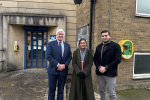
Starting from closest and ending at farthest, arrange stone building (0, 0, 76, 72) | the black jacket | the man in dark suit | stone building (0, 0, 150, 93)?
the black jacket, the man in dark suit, stone building (0, 0, 150, 93), stone building (0, 0, 76, 72)

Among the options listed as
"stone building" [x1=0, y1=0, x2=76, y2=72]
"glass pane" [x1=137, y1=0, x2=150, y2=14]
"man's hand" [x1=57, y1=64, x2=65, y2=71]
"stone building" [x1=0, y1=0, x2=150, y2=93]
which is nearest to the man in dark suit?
"man's hand" [x1=57, y1=64, x2=65, y2=71]

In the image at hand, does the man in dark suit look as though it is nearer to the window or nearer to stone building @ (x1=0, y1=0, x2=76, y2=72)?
the window

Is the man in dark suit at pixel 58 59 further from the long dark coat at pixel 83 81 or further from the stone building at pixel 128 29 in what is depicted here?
the stone building at pixel 128 29

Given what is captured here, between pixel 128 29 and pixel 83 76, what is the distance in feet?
8.88

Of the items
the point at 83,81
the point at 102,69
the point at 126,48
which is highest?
the point at 126,48

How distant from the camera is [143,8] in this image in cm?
443

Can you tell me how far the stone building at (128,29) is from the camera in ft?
13.1

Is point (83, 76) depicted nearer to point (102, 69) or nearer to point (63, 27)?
point (102, 69)

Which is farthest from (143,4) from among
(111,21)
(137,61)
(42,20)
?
(42,20)

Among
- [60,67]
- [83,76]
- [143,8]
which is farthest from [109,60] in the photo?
[143,8]

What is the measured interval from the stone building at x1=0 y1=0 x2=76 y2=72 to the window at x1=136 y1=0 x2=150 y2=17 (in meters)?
3.21

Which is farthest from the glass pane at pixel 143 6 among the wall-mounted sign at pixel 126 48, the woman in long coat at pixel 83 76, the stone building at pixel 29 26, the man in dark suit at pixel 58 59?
the man in dark suit at pixel 58 59

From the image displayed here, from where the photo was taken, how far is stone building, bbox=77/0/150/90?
3979 mm

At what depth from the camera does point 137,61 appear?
14.6ft
